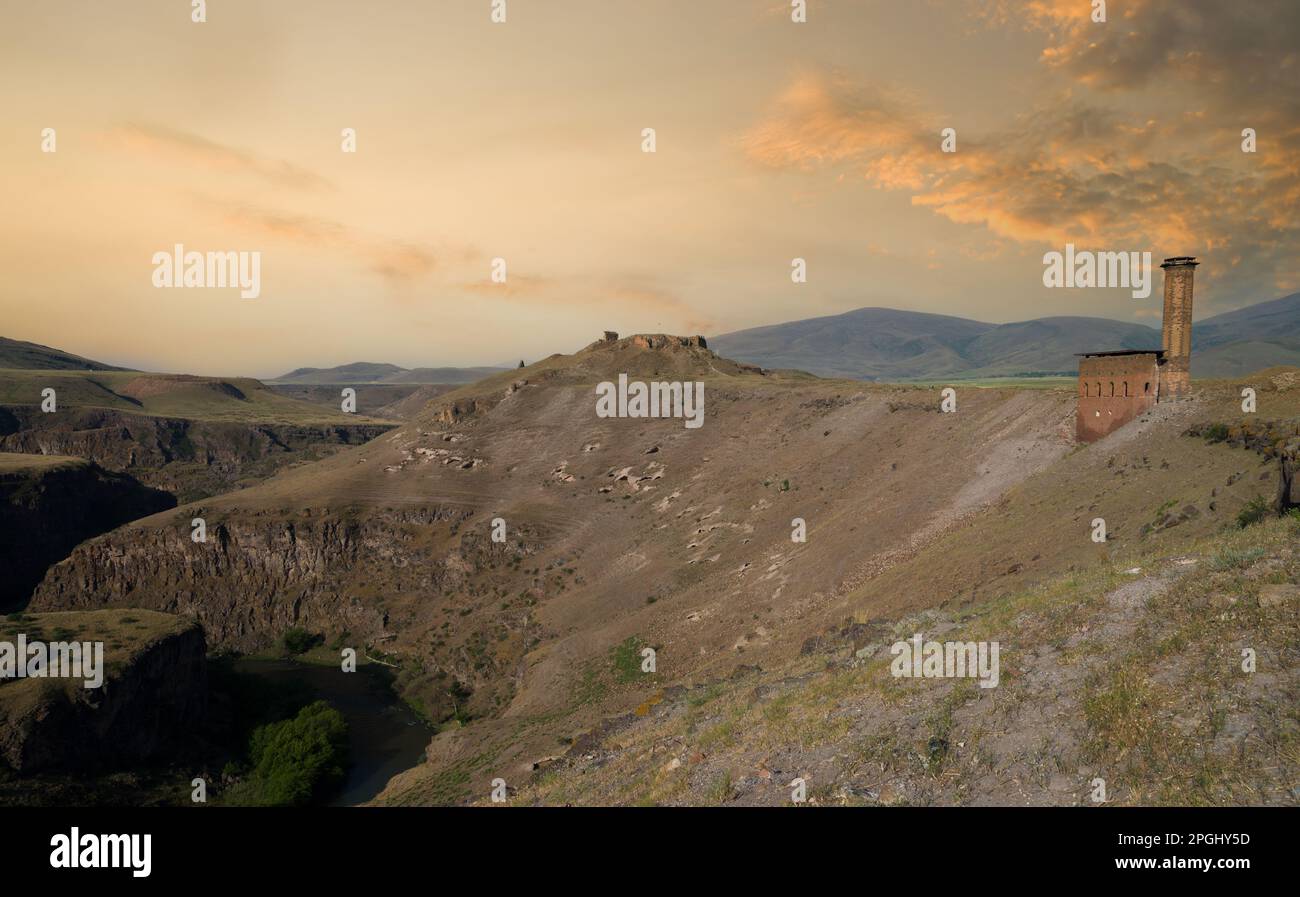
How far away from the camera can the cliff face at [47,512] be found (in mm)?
87062

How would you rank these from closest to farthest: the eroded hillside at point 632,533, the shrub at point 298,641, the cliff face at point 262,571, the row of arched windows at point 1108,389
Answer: the eroded hillside at point 632,533, the row of arched windows at point 1108,389, the shrub at point 298,641, the cliff face at point 262,571

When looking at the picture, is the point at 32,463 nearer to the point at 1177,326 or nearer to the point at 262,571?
the point at 262,571

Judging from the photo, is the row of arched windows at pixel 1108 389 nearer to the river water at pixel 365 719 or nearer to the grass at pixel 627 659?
the grass at pixel 627 659

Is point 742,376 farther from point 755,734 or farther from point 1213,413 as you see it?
point 755,734

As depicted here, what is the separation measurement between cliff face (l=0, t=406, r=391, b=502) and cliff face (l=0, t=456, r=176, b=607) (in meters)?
24.1

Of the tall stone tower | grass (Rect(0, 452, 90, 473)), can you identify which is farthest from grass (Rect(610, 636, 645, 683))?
grass (Rect(0, 452, 90, 473))

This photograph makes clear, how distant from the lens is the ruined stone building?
113 ft

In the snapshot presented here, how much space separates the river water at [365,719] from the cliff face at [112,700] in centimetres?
1121

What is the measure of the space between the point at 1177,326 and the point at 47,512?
133m

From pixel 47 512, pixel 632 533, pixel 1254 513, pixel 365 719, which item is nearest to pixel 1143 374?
pixel 1254 513

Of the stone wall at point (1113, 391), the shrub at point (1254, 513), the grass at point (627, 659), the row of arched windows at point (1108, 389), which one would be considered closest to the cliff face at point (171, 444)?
the grass at point (627, 659)

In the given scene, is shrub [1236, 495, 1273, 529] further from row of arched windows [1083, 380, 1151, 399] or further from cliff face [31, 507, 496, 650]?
cliff face [31, 507, 496, 650]

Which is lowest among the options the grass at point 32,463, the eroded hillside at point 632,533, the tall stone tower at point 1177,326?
the eroded hillside at point 632,533
